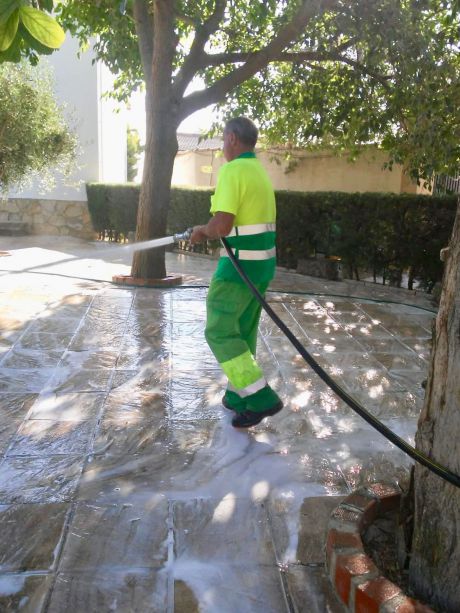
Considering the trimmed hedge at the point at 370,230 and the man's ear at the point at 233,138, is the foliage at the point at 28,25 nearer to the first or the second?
the man's ear at the point at 233,138

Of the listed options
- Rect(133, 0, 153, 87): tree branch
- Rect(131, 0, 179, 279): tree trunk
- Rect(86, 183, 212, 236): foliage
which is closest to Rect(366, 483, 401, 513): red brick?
Rect(131, 0, 179, 279): tree trunk

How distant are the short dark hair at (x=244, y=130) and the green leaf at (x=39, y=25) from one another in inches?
85.5

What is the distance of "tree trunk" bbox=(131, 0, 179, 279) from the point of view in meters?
8.41

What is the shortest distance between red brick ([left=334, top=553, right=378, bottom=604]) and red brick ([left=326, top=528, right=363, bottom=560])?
65mm

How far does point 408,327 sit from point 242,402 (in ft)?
11.3

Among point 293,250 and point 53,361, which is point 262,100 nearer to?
point 293,250

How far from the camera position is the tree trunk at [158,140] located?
331 inches

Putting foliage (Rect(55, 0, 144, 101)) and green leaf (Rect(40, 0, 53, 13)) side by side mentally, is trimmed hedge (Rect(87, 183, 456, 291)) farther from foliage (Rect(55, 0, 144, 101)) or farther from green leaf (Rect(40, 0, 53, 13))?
green leaf (Rect(40, 0, 53, 13))

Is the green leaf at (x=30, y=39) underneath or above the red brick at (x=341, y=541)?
above

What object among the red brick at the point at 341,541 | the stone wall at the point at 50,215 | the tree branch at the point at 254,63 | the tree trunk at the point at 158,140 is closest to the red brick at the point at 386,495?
the red brick at the point at 341,541

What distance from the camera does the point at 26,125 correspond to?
11.6 m

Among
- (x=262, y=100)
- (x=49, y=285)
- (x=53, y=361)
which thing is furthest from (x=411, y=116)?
(x=53, y=361)

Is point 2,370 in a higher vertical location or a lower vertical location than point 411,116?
lower

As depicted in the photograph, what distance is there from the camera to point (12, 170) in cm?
1184
